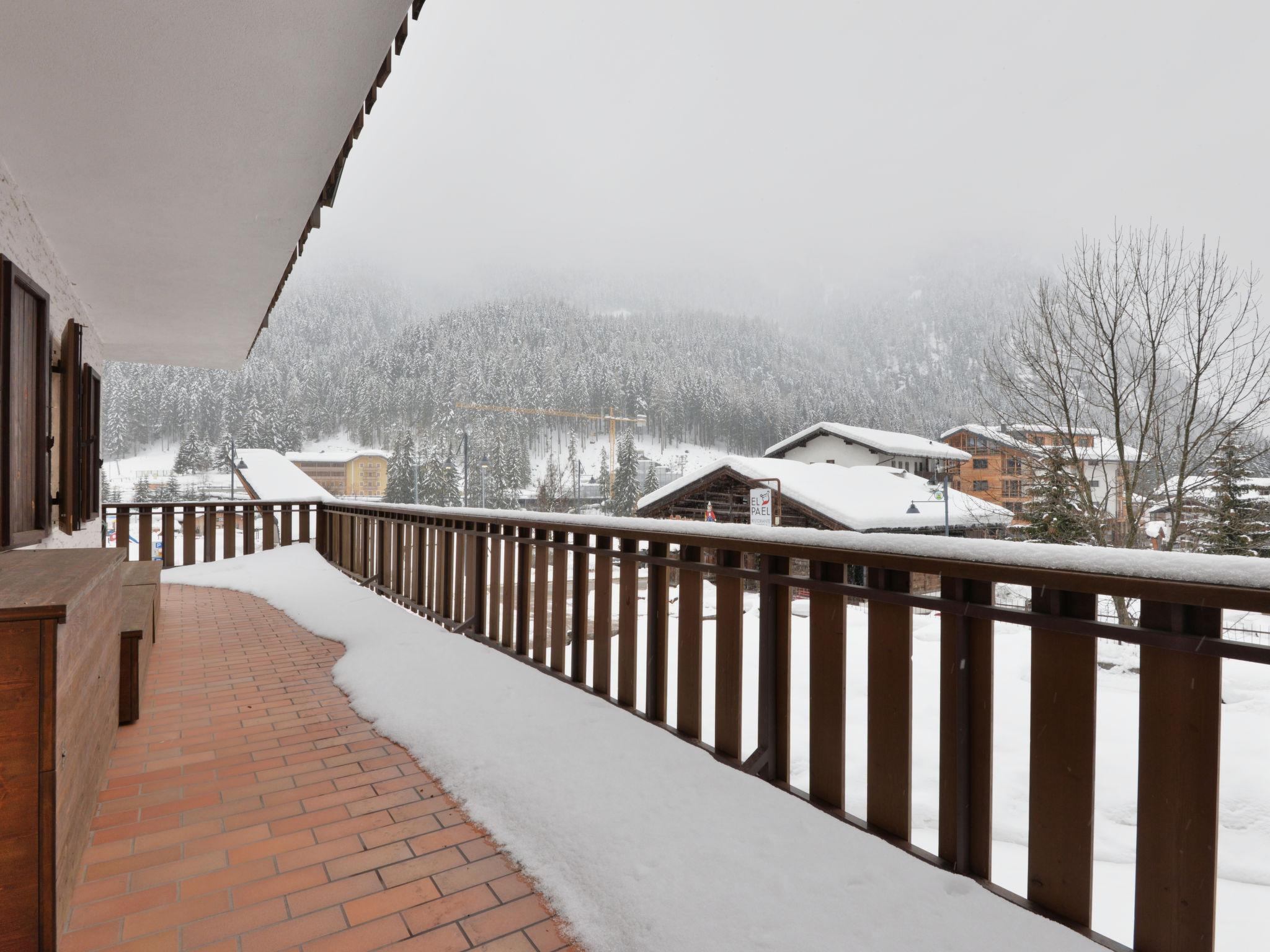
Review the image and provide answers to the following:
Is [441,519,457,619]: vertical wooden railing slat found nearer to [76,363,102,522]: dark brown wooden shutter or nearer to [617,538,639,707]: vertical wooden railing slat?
[617,538,639,707]: vertical wooden railing slat

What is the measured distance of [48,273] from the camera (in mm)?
3805

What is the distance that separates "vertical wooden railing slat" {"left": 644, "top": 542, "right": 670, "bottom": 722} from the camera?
2.55m

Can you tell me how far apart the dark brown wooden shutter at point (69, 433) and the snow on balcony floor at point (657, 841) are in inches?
101

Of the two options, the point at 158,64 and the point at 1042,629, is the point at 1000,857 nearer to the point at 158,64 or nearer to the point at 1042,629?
the point at 1042,629

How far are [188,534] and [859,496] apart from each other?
1998 centimetres

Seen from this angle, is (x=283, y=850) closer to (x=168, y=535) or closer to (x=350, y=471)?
(x=168, y=535)

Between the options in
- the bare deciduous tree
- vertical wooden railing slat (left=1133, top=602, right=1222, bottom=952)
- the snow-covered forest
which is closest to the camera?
vertical wooden railing slat (left=1133, top=602, right=1222, bottom=952)

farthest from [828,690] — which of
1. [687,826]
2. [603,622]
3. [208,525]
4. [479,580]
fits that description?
[208,525]

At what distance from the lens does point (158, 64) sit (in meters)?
2.23

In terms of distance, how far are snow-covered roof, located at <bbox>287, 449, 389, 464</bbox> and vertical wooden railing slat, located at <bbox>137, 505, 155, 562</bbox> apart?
2097 inches

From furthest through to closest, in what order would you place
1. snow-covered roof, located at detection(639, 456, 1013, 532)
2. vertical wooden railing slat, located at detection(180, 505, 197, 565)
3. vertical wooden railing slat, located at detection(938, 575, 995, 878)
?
snow-covered roof, located at detection(639, 456, 1013, 532) → vertical wooden railing slat, located at detection(180, 505, 197, 565) → vertical wooden railing slat, located at detection(938, 575, 995, 878)

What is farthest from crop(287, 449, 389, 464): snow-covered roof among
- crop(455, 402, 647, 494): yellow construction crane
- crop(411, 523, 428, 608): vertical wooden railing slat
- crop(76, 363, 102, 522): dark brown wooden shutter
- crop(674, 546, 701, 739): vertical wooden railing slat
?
crop(674, 546, 701, 739): vertical wooden railing slat

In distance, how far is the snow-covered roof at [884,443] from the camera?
3025 cm

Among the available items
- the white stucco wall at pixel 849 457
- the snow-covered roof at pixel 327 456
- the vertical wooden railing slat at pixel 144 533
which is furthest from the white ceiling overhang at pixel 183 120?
the snow-covered roof at pixel 327 456
